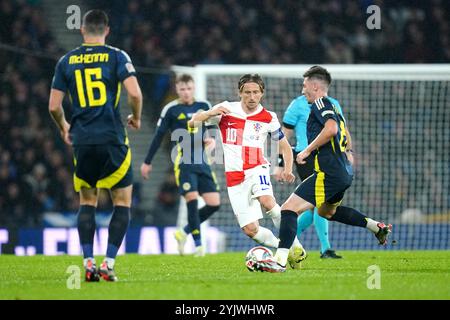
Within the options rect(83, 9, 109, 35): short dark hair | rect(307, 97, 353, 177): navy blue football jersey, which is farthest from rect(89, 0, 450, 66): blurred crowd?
rect(83, 9, 109, 35): short dark hair

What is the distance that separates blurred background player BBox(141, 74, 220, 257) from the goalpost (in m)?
2.90

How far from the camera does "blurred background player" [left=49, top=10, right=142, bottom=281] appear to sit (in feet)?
23.9

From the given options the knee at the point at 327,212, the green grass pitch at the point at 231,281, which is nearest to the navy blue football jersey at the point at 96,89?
the green grass pitch at the point at 231,281

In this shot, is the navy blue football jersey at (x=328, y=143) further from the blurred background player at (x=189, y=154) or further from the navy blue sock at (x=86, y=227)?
the blurred background player at (x=189, y=154)

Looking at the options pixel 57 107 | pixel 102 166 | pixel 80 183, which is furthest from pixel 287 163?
pixel 57 107

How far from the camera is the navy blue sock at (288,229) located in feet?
26.5

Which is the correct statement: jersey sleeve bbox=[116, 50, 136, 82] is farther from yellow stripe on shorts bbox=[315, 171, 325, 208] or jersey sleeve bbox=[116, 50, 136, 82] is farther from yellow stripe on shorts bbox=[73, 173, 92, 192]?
yellow stripe on shorts bbox=[315, 171, 325, 208]

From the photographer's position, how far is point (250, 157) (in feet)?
28.3

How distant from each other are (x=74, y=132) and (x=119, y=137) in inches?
14.3

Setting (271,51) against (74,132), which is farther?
(271,51)

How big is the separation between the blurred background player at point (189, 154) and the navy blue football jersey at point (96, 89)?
169 inches

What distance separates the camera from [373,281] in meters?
7.07
